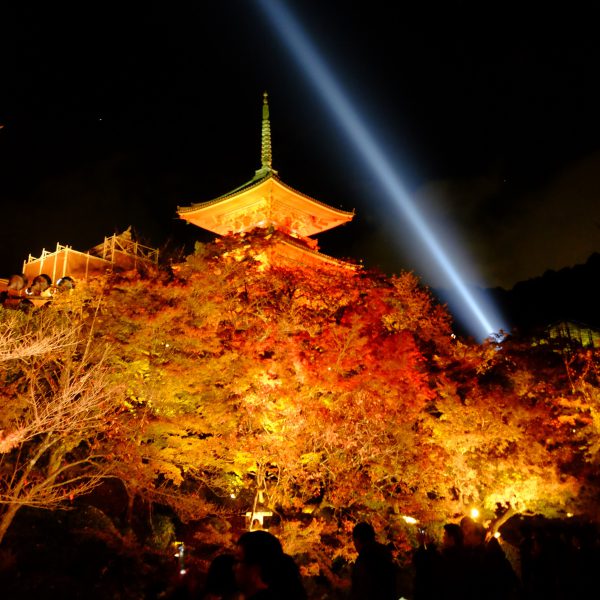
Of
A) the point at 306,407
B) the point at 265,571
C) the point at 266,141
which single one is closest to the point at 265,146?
the point at 266,141

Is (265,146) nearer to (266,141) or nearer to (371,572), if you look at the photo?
Answer: (266,141)

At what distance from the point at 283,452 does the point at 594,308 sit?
4275 centimetres

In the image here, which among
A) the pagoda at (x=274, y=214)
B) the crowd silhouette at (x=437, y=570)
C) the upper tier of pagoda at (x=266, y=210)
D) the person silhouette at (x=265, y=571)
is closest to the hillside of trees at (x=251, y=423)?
the crowd silhouette at (x=437, y=570)

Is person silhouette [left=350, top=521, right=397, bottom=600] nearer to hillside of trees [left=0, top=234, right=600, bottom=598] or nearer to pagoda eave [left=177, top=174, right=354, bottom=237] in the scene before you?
hillside of trees [left=0, top=234, right=600, bottom=598]

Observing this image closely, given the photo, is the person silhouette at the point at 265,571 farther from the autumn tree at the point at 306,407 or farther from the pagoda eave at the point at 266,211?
the pagoda eave at the point at 266,211

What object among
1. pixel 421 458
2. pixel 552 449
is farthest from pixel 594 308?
pixel 421 458

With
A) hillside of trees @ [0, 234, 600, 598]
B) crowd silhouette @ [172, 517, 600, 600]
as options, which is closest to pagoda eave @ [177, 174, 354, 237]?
hillside of trees @ [0, 234, 600, 598]

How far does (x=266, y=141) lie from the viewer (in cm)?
2561

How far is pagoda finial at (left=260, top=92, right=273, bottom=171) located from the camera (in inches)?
977

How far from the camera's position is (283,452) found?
10.9 metres

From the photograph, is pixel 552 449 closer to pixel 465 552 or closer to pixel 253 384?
pixel 253 384

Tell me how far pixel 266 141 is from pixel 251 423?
685 inches

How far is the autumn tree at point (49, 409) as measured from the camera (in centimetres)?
884

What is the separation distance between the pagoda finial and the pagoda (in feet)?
0.15
